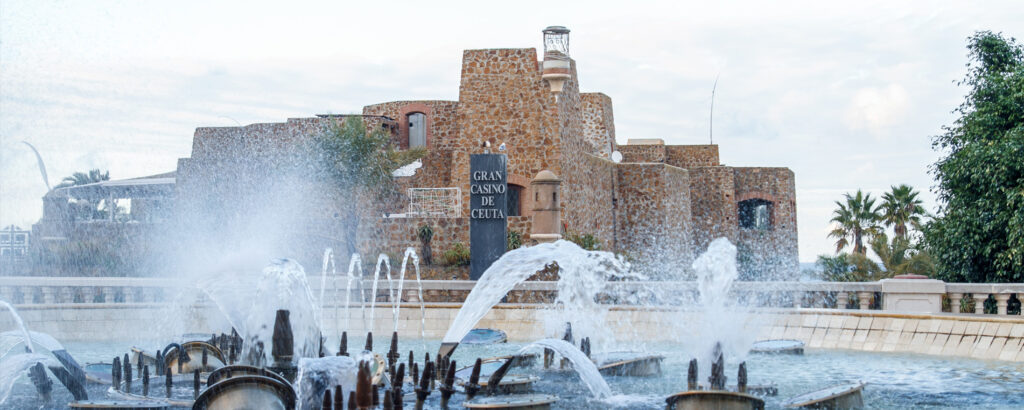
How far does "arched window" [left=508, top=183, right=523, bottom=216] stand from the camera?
2736 centimetres

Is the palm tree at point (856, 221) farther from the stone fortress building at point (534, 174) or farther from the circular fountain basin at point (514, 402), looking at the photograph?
the circular fountain basin at point (514, 402)

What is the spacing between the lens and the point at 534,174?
27.1 m

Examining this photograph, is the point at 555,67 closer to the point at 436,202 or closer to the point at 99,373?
the point at 436,202

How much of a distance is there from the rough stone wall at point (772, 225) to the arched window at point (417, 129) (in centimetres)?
1133

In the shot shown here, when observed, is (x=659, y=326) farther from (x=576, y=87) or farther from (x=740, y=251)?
(x=740, y=251)

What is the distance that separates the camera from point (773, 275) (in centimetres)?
3719

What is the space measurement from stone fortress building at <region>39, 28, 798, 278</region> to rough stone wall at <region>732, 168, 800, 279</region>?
42 millimetres

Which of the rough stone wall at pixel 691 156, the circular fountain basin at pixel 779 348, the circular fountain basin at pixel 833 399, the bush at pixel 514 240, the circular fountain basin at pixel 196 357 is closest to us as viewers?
the circular fountain basin at pixel 833 399

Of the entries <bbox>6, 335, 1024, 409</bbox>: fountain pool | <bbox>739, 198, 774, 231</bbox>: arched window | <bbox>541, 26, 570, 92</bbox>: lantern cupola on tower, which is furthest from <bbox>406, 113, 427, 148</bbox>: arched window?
<bbox>6, 335, 1024, 409</bbox>: fountain pool

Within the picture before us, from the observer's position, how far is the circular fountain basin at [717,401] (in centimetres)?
800

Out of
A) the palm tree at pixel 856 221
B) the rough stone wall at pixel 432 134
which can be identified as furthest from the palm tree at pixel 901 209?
the rough stone wall at pixel 432 134

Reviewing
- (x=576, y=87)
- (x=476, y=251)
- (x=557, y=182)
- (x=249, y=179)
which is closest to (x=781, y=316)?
(x=476, y=251)

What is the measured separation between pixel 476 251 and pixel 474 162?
174cm

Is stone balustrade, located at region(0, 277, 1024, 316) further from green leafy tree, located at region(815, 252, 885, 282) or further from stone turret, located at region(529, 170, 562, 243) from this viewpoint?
green leafy tree, located at region(815, 252, 885, 282)
